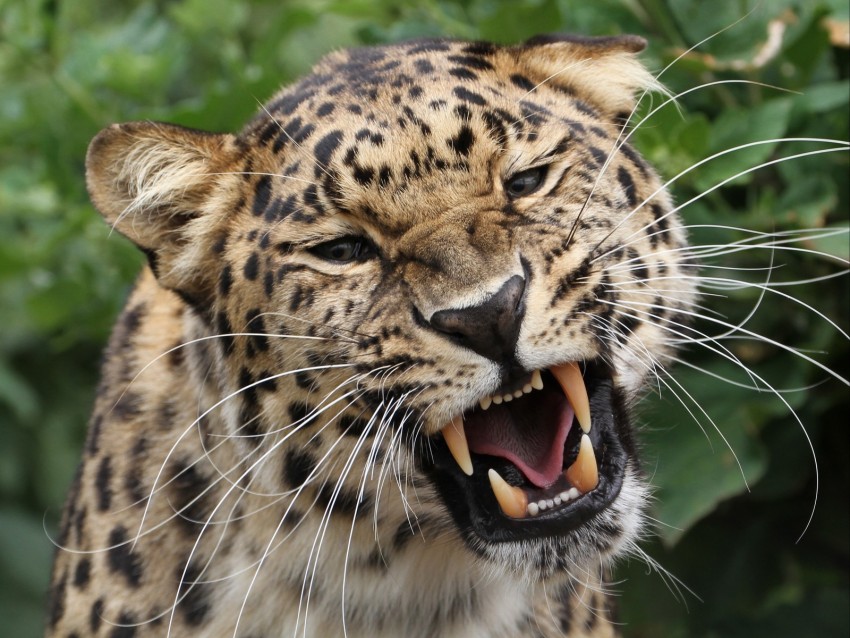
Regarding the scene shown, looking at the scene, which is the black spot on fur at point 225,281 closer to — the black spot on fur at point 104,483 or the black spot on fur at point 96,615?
the black spot on fur at point 104,483

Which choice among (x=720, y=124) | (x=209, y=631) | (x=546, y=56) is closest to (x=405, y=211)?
(x=546, y=56)

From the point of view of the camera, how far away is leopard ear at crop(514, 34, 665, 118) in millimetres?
3746

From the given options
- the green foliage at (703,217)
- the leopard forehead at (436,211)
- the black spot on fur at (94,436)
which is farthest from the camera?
the green foliage at (703,217)

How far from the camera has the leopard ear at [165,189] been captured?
11.8 feet

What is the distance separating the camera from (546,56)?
375 centimetres

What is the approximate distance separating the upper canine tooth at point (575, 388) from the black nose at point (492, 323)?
10.1 inches

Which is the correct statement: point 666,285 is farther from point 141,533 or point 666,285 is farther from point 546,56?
point 141,533

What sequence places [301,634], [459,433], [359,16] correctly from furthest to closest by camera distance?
[359,16] < [301,634] < [459,433]

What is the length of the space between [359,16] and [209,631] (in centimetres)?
278

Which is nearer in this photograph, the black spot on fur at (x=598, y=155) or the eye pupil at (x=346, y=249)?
the eye pupil at (x=346, y=249)

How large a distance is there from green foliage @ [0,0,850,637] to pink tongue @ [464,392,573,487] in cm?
62

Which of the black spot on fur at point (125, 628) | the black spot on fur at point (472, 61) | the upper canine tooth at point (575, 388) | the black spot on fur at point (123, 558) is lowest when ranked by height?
the black spot on fur at point (125, 628)

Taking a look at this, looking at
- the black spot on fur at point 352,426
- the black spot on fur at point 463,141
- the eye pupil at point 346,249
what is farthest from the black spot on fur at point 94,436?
the black spot on fur at point 463,141

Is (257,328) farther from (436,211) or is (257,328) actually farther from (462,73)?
(462,73)
